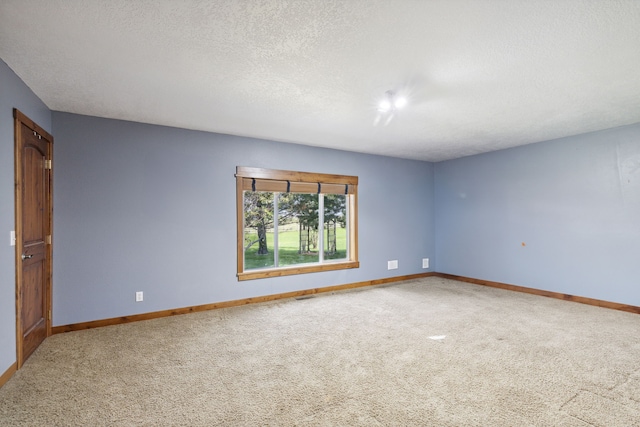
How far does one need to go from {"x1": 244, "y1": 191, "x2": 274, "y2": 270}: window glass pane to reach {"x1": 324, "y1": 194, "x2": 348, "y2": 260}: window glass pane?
1.00 m

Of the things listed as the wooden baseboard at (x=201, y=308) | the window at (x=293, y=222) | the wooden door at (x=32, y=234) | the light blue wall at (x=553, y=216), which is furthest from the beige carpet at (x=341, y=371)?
the window at (x=293, y=222)

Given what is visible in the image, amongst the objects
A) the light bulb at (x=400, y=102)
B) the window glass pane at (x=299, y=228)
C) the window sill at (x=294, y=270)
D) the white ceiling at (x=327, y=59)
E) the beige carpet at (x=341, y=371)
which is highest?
the white ceiling at (x=327, y=59)

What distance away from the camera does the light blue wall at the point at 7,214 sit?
7.66ft

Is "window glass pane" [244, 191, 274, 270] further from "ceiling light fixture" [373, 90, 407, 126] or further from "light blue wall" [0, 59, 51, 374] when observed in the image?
"light blue wall" [0, 59, 51, 374]

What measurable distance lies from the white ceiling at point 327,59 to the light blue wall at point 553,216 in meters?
0.76

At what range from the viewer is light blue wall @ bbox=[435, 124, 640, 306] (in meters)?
4.11

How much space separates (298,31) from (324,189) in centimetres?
333

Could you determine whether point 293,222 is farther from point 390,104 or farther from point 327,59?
point 327,59

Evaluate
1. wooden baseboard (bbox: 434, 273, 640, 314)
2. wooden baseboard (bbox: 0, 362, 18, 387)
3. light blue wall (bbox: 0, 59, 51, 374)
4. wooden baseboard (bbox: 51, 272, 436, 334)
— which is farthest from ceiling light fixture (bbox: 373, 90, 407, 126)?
wooden baseboard (bbox: 0, 362, 18, 387)

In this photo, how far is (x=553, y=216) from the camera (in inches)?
188

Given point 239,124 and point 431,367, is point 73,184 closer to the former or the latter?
point 239,124

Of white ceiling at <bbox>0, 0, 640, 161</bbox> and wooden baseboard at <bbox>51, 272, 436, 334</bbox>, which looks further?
wooden baseboard at <bbox>51, 272, 436, 334</bbox>

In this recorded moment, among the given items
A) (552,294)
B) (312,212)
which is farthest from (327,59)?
(552,294)

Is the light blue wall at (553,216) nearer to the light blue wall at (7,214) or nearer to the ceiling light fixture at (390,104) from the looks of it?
the ceiling light fixture at (390,104)
